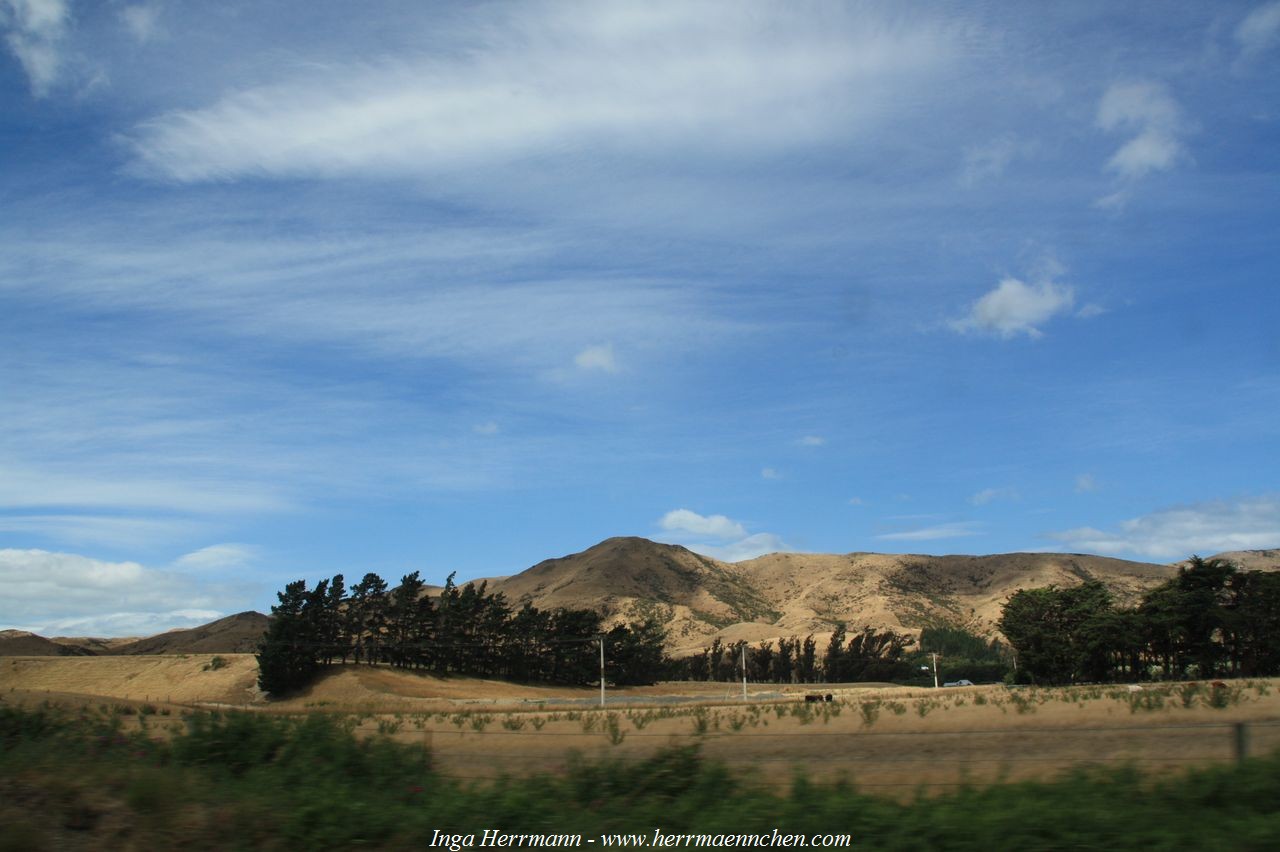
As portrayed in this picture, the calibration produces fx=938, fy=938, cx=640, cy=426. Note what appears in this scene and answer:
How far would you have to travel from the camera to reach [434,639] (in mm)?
102938

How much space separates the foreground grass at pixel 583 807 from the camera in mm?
8648

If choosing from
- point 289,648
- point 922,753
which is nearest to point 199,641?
point 289,648

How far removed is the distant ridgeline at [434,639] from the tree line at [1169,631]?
46350 millimetres

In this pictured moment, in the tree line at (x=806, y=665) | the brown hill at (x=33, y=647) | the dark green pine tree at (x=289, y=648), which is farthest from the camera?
the brown hill at (x=33, y=647)

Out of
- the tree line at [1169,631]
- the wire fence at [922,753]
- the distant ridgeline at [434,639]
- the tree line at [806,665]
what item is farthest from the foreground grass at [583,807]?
the tree line at [806,665]

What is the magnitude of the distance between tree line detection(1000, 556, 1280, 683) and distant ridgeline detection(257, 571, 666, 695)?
4635 centimetres

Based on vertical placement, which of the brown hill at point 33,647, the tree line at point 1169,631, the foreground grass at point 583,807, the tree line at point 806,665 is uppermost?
the foreground grass at point 583,807

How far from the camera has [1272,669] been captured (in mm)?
78312

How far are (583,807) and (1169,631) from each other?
80.2m

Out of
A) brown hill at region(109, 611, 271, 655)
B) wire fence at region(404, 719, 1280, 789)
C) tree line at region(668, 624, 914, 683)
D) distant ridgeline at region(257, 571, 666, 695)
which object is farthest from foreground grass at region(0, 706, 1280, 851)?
brown hill at region(109, 611, 271, 655)

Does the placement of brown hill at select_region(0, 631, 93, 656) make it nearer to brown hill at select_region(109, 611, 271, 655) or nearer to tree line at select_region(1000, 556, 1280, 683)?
brown hill at select_region(109, 611, 271, 655)

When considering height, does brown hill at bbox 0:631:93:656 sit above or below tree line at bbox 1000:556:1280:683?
below

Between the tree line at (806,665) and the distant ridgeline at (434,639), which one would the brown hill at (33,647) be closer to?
the distant ridgeline at (434,639)

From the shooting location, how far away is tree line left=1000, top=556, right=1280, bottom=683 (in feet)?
253
